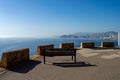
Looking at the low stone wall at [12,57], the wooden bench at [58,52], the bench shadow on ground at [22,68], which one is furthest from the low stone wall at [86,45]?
the bench shadow on ground at [22,68]

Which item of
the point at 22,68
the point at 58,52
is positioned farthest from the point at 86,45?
the point at 22,68

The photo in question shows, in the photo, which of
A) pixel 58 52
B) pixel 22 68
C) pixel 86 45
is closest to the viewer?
pixel 22 68

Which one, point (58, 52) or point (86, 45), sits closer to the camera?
point (58, 52)

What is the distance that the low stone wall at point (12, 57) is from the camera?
938cm

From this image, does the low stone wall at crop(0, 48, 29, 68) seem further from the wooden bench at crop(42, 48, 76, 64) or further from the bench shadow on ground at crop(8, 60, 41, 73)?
the wooden bench at crop(42, 48, 76, 64)

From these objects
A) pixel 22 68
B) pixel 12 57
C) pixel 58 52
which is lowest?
pixel 22 68

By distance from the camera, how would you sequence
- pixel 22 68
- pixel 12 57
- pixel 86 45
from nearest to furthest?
pixel 22 68
pixel 12 57
pixel 86 45

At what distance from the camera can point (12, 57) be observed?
393 inches

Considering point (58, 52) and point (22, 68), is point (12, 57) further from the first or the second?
point (58, 52)

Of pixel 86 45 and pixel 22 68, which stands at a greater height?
pixel 86 45

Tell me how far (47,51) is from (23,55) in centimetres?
171

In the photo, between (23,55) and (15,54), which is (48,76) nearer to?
(15,54)

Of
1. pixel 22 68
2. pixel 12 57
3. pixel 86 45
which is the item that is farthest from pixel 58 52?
pixel 86 45

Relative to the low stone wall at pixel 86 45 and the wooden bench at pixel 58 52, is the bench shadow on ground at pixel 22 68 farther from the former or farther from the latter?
the low stone wall at pixel 86 45
